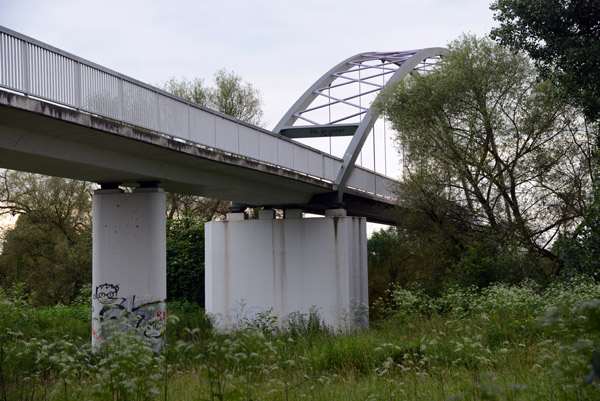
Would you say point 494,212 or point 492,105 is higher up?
point 492,105

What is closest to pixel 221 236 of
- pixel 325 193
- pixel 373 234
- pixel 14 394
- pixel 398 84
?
pixel 325 193

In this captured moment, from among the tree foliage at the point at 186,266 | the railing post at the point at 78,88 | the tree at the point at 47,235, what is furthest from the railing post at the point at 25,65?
the tree at the point at 47,235

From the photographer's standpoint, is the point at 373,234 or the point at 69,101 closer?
the point at 69,101

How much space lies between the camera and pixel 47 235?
97.1 feet

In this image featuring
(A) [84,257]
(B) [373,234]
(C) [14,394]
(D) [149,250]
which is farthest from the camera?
(B) [373,234]

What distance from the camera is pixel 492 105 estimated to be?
2203cm

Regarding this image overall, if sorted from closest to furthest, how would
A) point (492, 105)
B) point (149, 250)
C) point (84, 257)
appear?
point (149, 250)
point (492, 105)
point (84, 257)

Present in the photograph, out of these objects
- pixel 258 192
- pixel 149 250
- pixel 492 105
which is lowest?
pixel 149 250

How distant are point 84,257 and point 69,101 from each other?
59.7 ft

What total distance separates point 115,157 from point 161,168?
6.10ft

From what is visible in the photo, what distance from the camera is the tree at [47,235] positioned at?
28359 millimetres

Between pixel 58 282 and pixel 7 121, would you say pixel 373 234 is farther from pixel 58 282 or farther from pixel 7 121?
pixel 7 121

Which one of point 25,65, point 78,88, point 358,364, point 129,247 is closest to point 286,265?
point 129,247

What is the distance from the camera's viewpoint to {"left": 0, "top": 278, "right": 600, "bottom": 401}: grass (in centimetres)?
497
